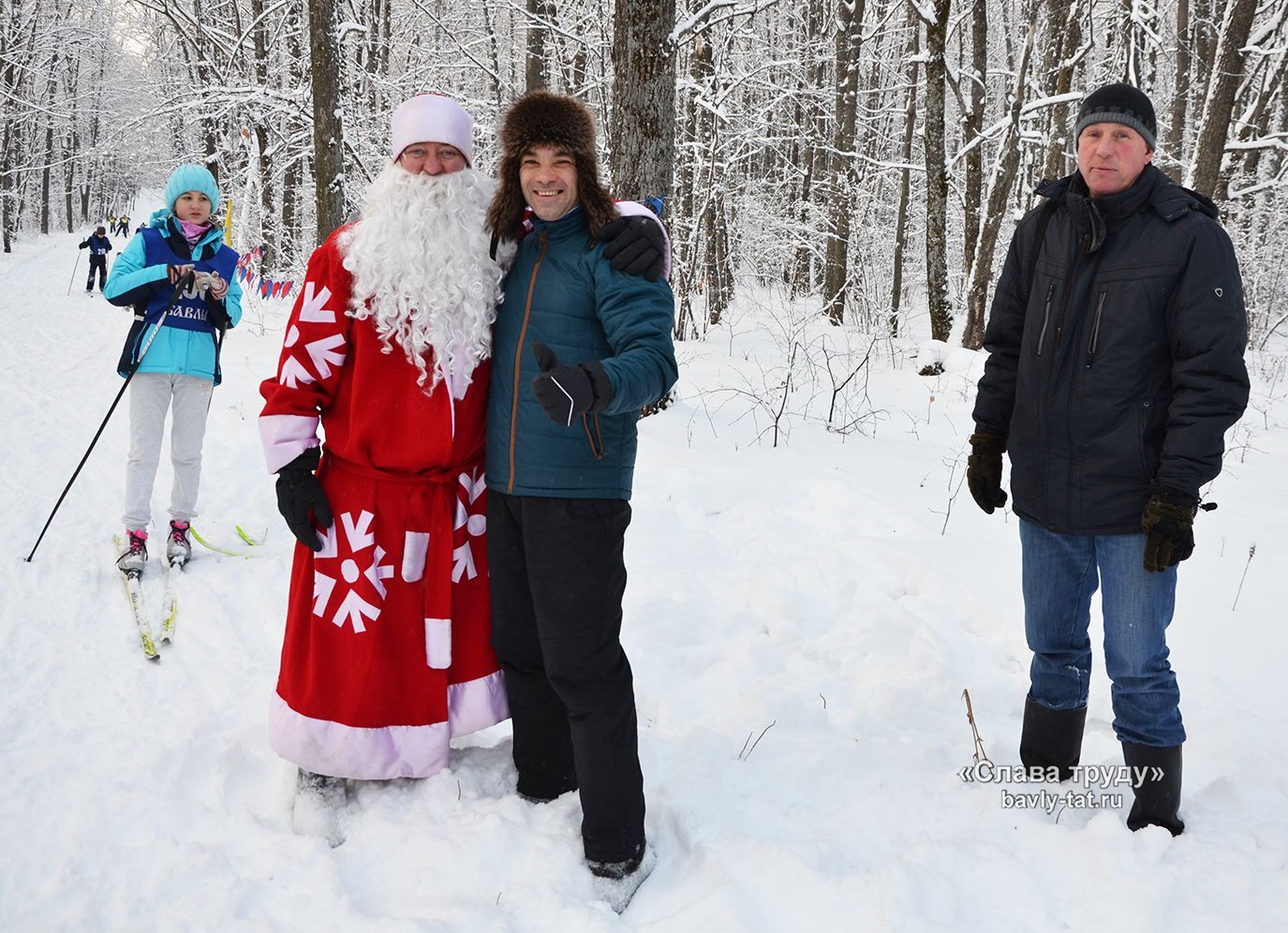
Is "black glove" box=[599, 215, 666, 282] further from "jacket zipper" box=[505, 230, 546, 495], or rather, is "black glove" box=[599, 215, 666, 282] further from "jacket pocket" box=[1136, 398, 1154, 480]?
"jacket pocket" box=[1136, 398, 1154, 480]

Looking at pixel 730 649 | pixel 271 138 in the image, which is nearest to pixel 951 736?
pixel 730 649

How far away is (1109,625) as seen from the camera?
2371 millimetres

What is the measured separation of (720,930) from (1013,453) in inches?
61.8

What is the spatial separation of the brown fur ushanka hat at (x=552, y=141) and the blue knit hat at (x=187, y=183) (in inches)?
101

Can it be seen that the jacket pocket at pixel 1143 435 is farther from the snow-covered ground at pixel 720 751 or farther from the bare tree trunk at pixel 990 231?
the bare tree trunk at pixel 990 231

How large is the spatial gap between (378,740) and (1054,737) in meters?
2.09

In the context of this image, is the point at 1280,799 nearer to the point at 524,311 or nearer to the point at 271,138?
the point at 524,311

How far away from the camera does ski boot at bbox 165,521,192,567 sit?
436cm

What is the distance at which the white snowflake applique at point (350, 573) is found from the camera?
2.45 meters

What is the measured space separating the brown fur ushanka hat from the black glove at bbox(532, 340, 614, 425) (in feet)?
1.61

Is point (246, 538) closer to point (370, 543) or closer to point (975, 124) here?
point (370, 543)

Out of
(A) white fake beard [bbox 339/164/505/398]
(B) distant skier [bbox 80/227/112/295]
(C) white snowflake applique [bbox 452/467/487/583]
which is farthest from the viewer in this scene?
(B) distant skier [bbox 80/227/112/295]

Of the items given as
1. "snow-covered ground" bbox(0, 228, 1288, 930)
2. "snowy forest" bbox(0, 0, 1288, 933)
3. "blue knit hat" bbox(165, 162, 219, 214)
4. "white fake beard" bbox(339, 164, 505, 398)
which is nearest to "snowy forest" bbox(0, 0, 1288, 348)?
"snowy forest" bbox(0, 0, 1288, 933)

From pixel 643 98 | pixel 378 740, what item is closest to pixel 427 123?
pixel 378 740
